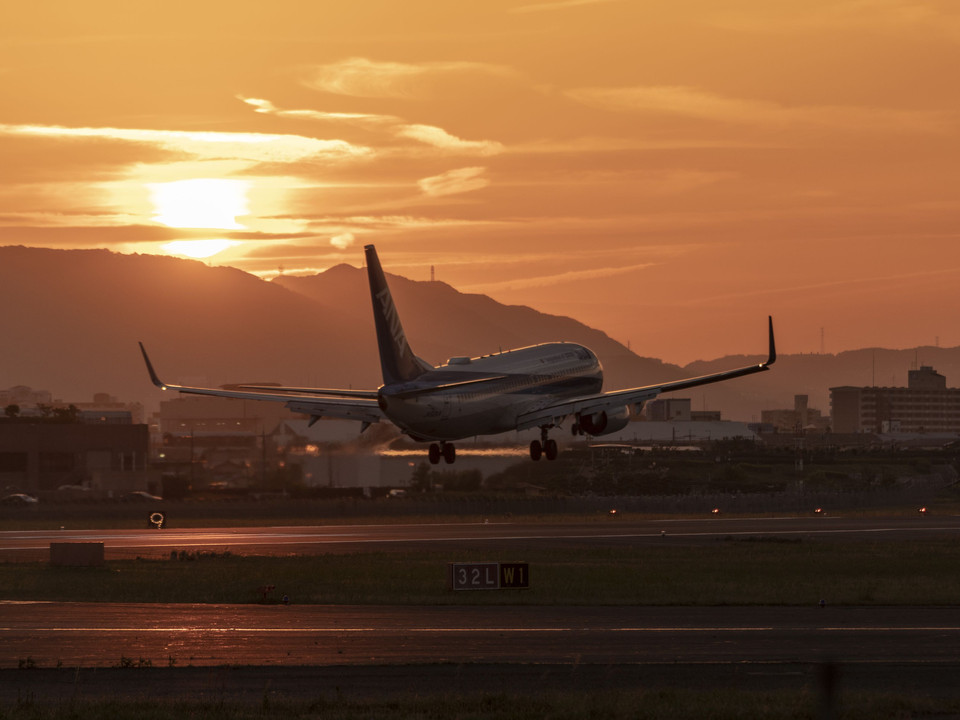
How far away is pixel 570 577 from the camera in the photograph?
71.8m

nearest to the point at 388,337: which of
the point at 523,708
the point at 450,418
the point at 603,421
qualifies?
the point at 450,418

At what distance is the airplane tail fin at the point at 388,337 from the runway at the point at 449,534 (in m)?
16.8

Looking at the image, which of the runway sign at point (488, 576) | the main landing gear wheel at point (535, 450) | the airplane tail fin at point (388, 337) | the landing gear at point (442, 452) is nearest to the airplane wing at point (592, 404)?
the main landing gear wheel at point (535, 450)

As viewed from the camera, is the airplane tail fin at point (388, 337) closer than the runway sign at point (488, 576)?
No

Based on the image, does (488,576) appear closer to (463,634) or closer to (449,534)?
(463,634)

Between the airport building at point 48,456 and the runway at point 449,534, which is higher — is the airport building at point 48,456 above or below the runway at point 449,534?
above

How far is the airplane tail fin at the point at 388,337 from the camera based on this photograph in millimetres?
77812

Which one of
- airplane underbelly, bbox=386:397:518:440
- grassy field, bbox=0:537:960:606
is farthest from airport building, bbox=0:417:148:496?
airplane underbelly, bbox=386:397:518:440

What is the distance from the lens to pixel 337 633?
4997 cm

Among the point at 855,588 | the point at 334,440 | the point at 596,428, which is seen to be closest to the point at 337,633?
the point at 855,588

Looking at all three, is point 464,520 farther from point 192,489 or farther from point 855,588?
point 855,588

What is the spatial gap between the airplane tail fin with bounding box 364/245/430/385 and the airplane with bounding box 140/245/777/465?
0.06 meters

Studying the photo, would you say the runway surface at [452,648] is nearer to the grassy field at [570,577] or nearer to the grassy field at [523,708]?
the grassy field at [523,708]

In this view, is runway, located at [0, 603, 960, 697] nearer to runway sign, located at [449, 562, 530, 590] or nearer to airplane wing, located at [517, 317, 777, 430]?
runway sign, located at [449, 562, 530, 590]
